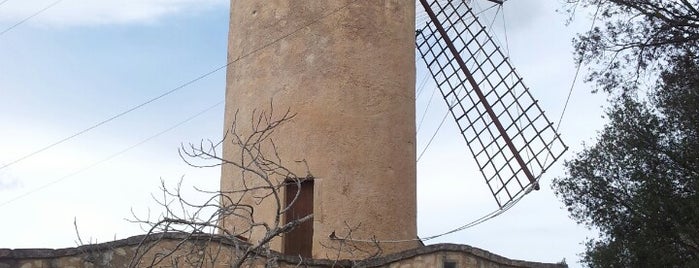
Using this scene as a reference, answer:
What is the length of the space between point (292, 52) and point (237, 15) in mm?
909

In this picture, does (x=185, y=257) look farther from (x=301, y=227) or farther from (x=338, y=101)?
(x=338, y=101)

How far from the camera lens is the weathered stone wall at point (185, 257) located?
6.88 m

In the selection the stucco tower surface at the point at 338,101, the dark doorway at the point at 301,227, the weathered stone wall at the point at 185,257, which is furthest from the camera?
the stucco tower surface at the point at 338,101

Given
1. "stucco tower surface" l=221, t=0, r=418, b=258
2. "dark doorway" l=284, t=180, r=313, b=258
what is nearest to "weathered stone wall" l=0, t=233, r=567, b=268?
"dark doorway" l=284, t=180, r=313, b=258

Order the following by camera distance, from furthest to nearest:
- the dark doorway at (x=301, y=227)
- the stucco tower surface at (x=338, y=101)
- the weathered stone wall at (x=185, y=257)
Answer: the stucco tower surface at (x=338, y=101) < the dark doorway at (x=301, y=227) < the weathered stone wall at (x=185, y=257)

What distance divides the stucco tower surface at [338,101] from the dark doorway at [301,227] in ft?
0.23

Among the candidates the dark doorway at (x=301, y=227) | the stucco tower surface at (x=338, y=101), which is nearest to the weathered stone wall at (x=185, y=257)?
the dark doorway at (x=301, y=227)

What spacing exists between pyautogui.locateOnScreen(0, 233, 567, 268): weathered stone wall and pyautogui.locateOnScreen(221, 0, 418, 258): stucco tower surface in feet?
2.76

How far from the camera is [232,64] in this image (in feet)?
31.6

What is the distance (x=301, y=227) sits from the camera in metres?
8.77

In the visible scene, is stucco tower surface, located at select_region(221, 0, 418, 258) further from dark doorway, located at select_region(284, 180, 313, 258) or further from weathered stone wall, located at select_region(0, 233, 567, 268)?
weathered stone wall, located at select_region(0, 233, 567, 268)

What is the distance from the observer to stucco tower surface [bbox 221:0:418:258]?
879 centimetres

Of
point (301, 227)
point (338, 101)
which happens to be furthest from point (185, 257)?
point (338, 101)

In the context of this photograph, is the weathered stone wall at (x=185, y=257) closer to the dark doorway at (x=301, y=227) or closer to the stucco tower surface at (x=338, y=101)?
the dark doorway at (x=301, y=227)
